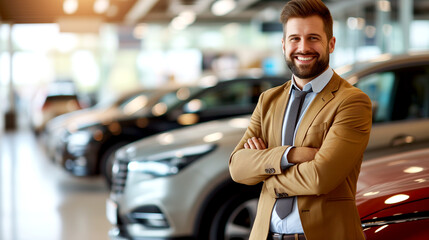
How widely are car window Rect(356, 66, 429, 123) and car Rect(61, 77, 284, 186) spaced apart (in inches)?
115

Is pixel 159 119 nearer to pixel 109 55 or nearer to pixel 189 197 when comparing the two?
pixel 189 197

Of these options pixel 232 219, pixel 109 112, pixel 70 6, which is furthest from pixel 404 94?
pixel 70 6

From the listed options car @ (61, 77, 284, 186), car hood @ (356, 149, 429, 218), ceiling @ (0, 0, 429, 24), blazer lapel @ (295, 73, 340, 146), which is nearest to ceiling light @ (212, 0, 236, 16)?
ceiling @ (0, 0, 429, 24)

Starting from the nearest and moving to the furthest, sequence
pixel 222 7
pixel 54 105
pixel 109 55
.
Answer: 1. pixel 54 105
2. pixel 222 7
3. pixel 109 55

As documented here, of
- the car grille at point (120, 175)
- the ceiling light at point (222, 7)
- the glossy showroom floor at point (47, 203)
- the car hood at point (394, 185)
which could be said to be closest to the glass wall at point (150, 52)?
the ceiling light at point (222, 7)

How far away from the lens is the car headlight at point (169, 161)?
179 inches

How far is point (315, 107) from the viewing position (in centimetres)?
230

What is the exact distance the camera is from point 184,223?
4.43 m

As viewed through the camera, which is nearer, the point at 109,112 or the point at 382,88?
the point at 382,88

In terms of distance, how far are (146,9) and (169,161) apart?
61.6ft

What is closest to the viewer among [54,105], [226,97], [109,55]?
[226,97]

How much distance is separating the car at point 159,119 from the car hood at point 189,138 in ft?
7.78

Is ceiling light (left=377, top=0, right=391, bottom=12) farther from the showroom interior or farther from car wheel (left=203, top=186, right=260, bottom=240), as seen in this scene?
car wheel (left=203, top=186, right=260, bottom=240)

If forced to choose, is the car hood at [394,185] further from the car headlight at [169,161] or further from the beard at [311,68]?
the car headlight at [169,161]
